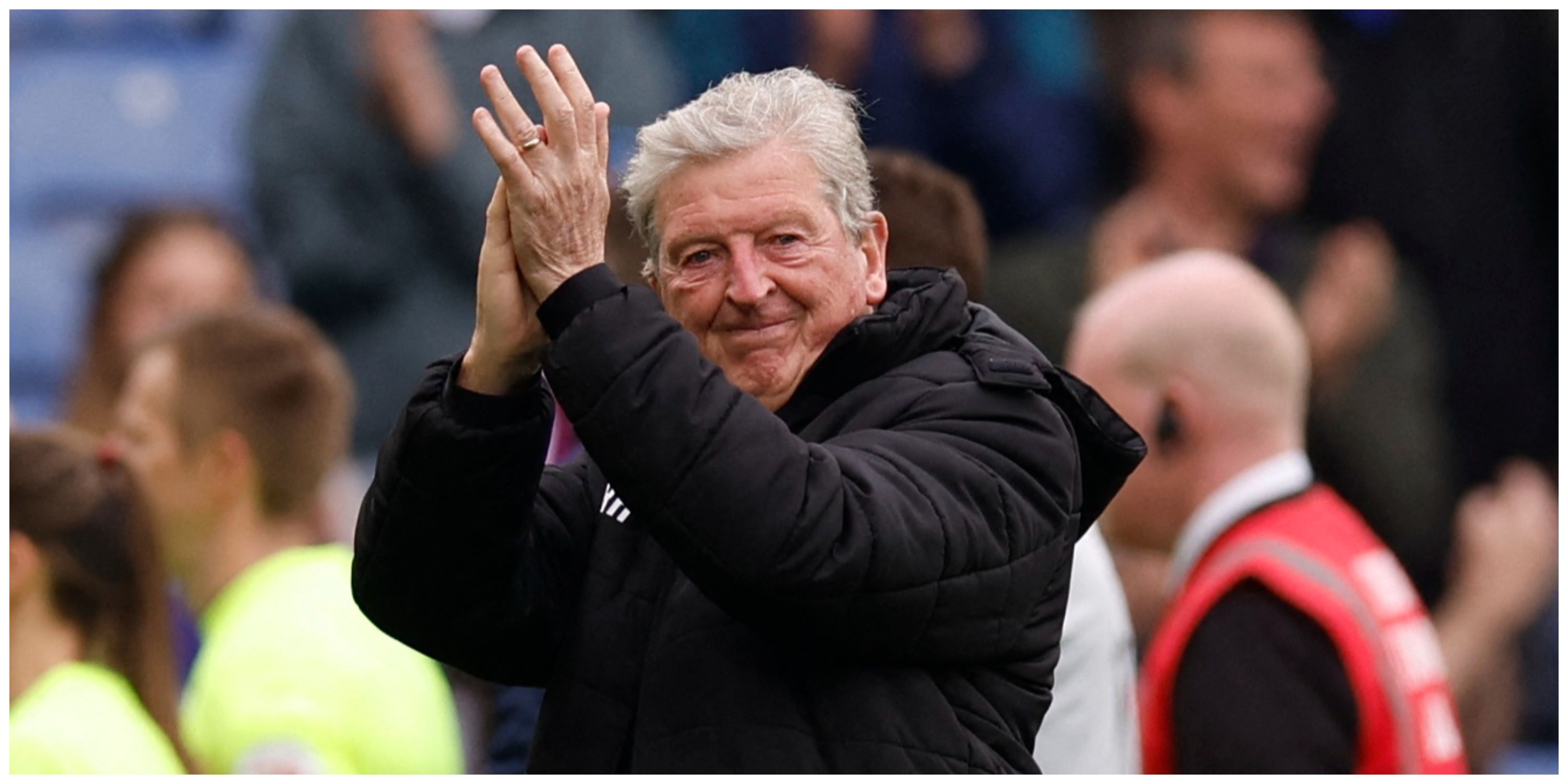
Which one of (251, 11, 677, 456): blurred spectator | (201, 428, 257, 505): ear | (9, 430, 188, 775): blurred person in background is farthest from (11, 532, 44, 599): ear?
(251, 11, 677, 456): blurred spectator

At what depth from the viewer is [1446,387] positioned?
252 inches

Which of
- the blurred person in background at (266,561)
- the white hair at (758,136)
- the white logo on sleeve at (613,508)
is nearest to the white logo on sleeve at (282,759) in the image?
the blurred person in background at (266,561)

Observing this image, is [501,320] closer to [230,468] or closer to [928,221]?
[928,221]

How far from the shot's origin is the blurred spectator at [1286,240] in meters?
6.29

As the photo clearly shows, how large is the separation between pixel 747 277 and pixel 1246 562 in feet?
4.81

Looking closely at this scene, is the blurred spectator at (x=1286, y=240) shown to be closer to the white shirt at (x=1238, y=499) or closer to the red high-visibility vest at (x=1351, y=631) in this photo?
the white shirt at (x=1238, y=499)

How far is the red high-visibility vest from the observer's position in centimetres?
Answer: 352

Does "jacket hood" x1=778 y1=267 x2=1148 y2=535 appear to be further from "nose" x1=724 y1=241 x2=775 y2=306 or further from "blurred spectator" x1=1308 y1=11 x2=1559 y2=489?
"blurred spectator" x1=1308 y1=11 x2=1559 y2=489

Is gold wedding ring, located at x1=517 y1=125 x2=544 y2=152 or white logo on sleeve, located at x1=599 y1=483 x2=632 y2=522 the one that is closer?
gold wedding ring, located at x1=517 y1=125 x2=544 y2=152

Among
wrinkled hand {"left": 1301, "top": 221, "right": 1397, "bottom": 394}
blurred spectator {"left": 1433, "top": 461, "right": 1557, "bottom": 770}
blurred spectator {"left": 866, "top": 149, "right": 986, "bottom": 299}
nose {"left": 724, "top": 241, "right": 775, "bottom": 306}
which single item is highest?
nose {"left": 724, "top": 241, "right": 775, "bottom": 306}

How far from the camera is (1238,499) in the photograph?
3.97 meters

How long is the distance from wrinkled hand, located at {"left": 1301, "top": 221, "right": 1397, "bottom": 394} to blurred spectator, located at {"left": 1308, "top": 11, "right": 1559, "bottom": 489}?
0.22 ft

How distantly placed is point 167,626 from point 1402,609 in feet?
7.10

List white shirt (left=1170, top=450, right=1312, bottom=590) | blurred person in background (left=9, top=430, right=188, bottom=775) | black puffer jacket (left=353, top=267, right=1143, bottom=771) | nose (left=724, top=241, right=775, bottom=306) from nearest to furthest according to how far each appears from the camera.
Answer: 1. black puffer jacket (left=353, top=267, right=1143, bottom=771)
2. nose (left=724, top=241, right=775, bottom=306)
3. blurred person in background (left=9, top=430, right=188, bottom=775)
4. white shirt (left=1170, top=450, right=1312, bottom=590)
